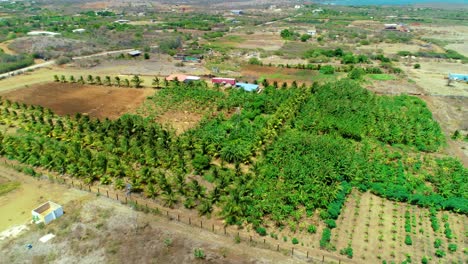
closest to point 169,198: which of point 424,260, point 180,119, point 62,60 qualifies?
point 180,119

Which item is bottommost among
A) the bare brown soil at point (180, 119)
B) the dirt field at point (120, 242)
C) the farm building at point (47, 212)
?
the dirt field at point (120, 242)

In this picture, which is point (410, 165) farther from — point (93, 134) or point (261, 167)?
point (93, 134)

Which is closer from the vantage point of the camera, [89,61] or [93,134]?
[93,134]

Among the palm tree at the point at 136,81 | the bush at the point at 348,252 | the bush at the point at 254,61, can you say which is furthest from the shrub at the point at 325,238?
the bush at the point at 254,61

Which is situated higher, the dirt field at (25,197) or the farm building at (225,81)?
the farm building at (225,81)

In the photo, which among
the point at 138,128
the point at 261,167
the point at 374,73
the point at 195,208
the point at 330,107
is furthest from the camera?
the point at 374,73

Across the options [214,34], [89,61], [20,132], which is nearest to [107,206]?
[20,132]

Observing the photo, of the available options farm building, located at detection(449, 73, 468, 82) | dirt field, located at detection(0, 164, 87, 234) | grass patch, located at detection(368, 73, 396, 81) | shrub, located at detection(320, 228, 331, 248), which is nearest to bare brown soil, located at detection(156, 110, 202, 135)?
dirt field, located at detection(0, 164, 87, 234)

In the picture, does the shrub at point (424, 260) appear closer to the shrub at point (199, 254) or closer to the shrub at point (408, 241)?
the shrub at point (408, 241)
